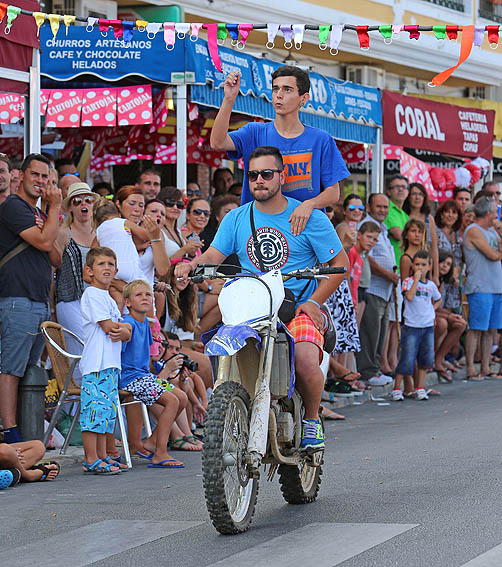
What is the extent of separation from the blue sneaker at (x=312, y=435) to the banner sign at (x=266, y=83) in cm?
653

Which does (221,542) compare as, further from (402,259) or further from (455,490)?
(402,259)

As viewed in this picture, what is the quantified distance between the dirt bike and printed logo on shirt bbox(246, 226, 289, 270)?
1.10ft

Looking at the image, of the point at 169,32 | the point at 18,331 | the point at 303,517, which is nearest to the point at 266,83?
the point at 169,32

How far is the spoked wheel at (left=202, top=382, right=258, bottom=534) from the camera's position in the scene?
6246 mm

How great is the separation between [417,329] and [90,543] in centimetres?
874

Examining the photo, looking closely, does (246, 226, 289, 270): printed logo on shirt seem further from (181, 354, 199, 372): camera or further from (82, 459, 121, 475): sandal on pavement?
(181, 354, 199, 372): camera

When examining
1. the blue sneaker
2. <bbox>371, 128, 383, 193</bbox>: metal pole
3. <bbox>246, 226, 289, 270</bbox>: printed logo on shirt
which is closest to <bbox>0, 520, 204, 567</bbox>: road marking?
the blue sneaker

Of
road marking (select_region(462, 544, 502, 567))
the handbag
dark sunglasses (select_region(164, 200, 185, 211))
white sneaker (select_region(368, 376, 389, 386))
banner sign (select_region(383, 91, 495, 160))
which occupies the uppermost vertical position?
banner sign (select_region(383, 91, 495, 160))

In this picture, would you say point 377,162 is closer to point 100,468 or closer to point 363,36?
point 363,36

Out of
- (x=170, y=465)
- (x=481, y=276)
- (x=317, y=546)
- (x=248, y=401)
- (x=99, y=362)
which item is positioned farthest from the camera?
(x=481, y=276)

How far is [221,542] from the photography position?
633cm

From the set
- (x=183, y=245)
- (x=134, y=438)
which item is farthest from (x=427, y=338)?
(x=134, y=438)

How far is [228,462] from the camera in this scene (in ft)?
20.7

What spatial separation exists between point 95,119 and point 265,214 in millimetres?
7514
